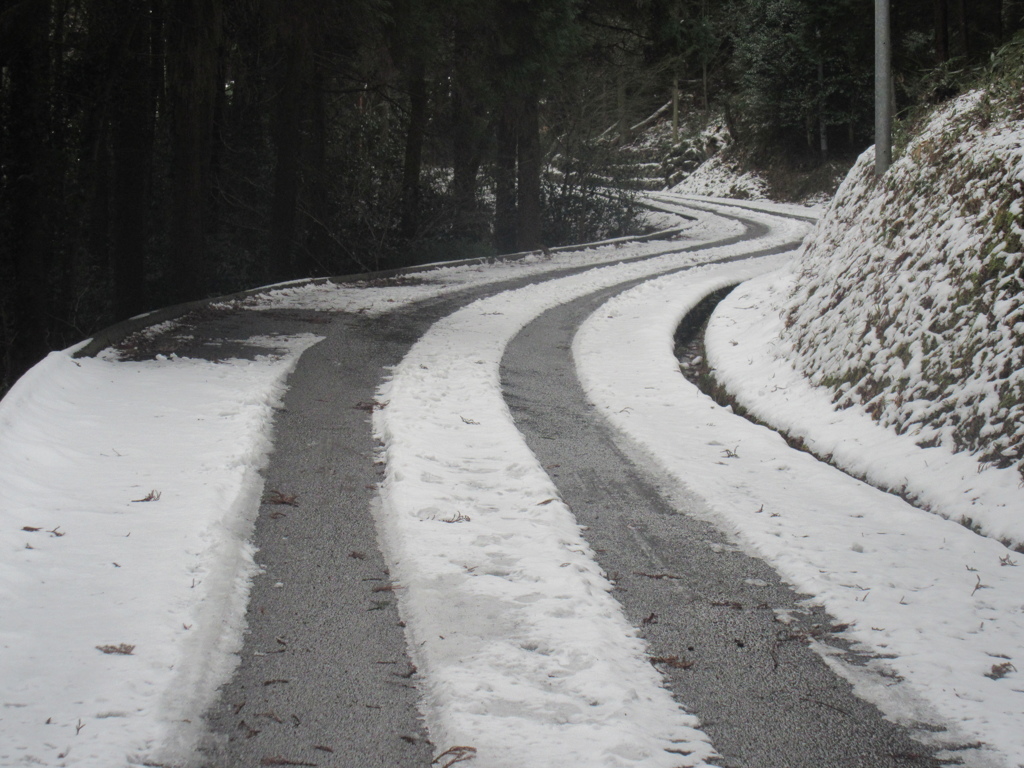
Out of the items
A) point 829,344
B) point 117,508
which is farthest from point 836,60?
point 117,508

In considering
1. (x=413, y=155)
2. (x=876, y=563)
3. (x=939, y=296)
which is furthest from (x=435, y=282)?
(x=876, y=563)

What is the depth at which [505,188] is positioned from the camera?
968 inches

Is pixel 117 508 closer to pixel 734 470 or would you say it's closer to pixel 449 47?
pixel 734 470

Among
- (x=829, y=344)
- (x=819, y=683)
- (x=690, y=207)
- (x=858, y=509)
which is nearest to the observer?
(x=819, y=683)

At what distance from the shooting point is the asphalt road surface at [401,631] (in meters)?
3.23

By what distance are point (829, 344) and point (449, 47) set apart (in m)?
13.5

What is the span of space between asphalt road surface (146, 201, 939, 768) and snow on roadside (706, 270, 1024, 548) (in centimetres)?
163

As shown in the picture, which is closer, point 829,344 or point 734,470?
point 734,470

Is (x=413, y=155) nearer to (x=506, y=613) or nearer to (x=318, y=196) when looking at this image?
(x=318, y=196)

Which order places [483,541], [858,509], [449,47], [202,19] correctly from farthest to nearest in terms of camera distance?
[449,47] < [202,19] < [858,509] < [483,541]

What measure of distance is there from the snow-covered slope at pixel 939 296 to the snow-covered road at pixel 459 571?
67 cm

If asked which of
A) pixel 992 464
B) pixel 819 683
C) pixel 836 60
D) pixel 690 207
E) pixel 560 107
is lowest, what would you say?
pixel 819 683

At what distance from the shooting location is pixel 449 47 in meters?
19.5

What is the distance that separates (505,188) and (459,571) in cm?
2091
